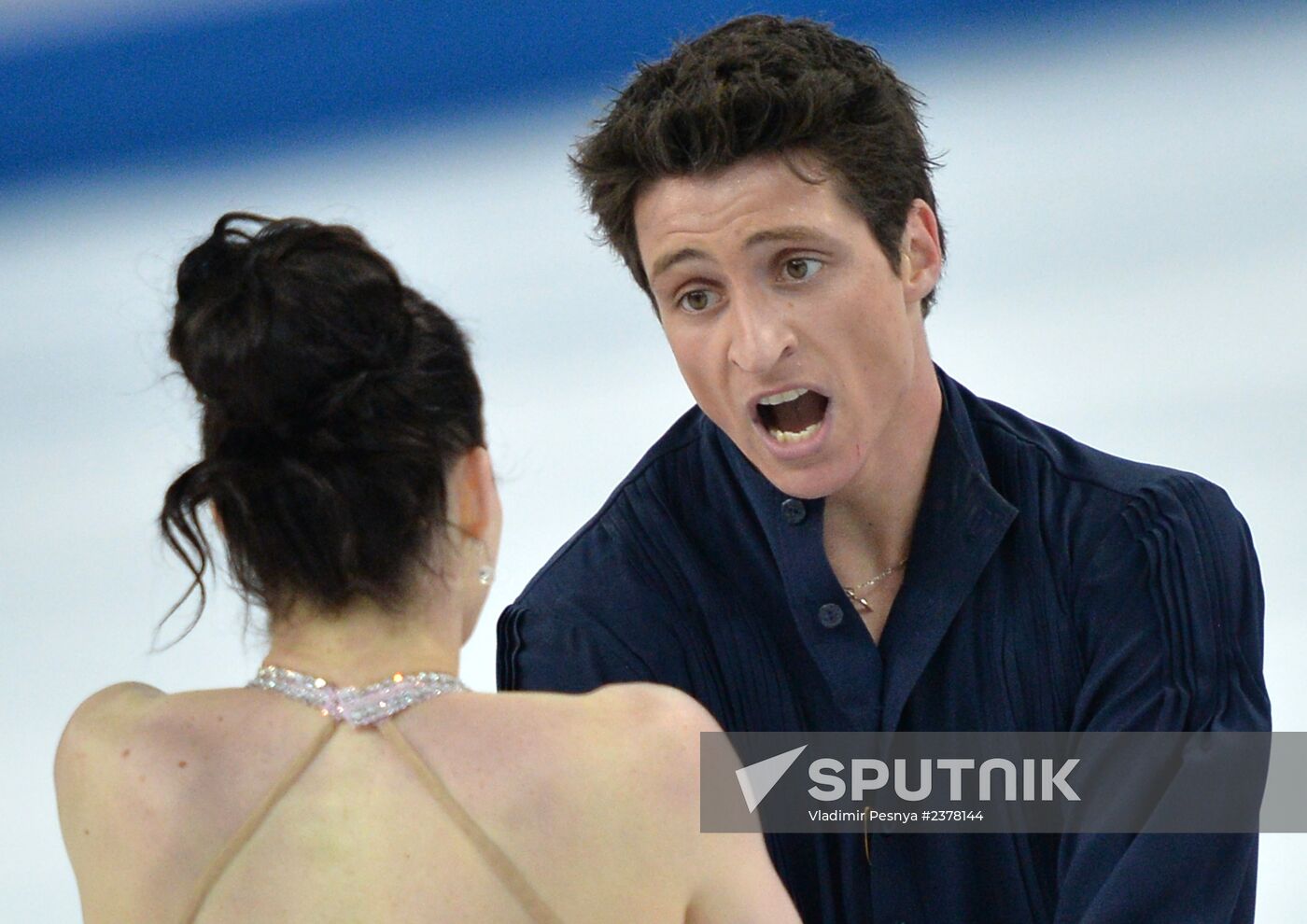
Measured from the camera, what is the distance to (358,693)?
1467 mm

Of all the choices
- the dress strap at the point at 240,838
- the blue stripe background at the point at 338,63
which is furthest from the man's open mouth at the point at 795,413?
the blue stripe background at the point at 338,63

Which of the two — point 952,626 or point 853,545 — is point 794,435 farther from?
point 952,626

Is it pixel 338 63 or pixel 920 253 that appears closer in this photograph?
pixel 920 253

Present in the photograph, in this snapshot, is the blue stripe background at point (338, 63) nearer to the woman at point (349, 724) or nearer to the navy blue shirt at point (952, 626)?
the navy blue shirt at point (952, 626)

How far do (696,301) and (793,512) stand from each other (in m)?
0.28

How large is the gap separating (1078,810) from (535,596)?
0.67m

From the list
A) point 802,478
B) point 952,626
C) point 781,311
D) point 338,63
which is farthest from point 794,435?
point 338,63

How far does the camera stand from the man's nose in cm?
213

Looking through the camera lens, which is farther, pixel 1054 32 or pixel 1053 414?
pixel 1054 32

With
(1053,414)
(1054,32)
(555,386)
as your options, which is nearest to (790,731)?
(1053,414)

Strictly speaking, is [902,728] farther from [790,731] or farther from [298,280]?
[298,280]

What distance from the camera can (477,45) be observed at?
609 cm

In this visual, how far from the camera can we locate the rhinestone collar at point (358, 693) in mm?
1460

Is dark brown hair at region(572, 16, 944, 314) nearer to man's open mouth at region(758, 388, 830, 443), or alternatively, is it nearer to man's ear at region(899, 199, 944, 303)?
man's ear at region(899, 199, 944, 303)
